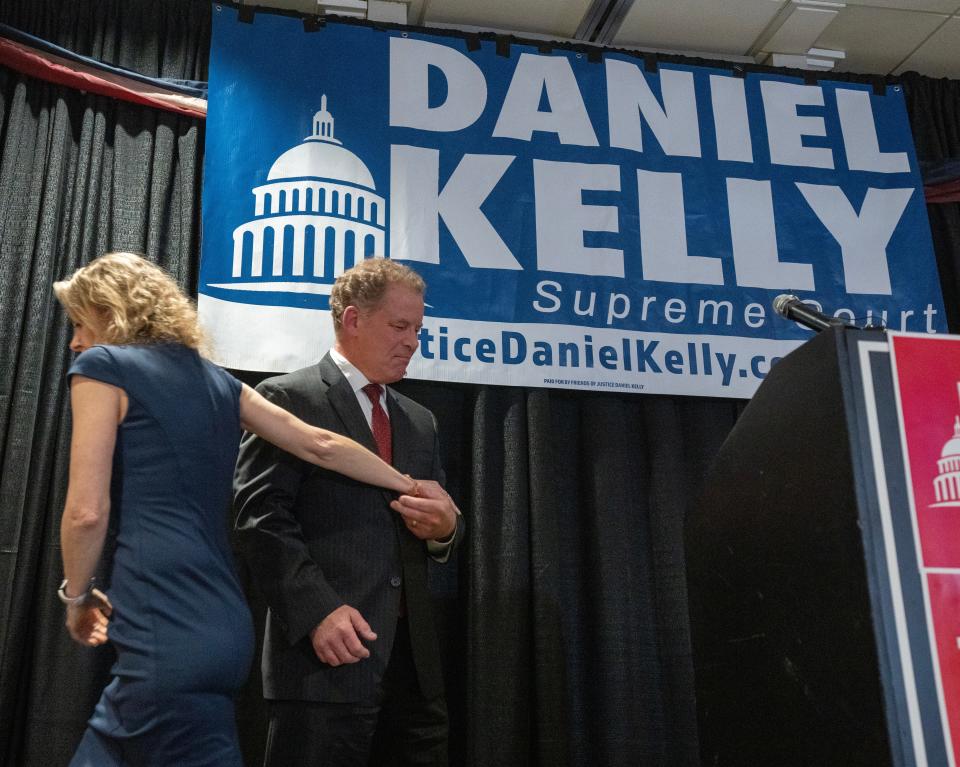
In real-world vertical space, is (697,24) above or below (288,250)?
above

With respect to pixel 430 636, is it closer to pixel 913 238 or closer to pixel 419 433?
pixel 419 433

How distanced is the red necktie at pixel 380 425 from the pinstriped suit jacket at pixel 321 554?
1.5 inches

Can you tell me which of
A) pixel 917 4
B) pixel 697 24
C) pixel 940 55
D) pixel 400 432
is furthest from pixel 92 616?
pixel 940 55

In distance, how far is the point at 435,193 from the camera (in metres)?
2.96

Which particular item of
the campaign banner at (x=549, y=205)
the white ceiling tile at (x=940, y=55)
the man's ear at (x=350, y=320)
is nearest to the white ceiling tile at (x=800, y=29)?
the campaign banner at (x=549, y=205)

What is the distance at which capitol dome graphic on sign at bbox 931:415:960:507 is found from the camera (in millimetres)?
1018

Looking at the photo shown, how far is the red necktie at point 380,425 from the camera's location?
6.39 feet

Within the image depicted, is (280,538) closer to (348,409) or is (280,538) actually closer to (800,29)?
(348,409)

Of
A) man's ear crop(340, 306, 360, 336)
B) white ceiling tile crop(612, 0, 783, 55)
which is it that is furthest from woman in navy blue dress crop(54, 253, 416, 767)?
white ceiling tile crop(612, 0, 783, 55)

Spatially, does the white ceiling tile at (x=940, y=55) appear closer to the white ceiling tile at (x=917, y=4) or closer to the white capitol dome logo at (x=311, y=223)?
the white ceiling tile at (x=917, y=4)

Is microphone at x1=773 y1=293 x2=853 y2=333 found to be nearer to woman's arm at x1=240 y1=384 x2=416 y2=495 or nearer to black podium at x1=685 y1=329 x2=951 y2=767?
black podium at x1=685 y1=329 x2=951 y2=767

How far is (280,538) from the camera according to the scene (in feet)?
5.59

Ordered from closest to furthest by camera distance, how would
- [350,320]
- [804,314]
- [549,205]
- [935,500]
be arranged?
[935,500] < [804,314] < [350,320] < [549,205]

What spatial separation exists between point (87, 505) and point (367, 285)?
0.87m
